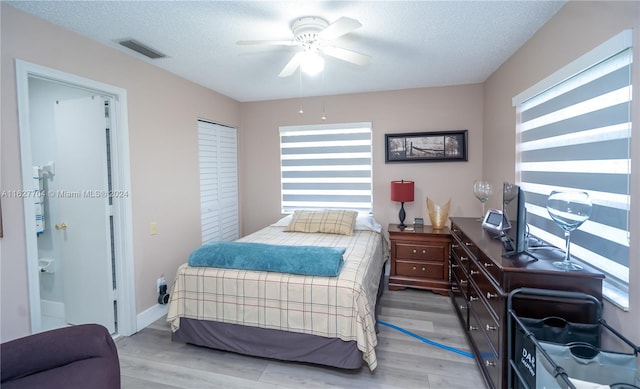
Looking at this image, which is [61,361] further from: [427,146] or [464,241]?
[427,146]

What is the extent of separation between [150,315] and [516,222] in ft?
10.5

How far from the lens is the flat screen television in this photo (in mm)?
1671

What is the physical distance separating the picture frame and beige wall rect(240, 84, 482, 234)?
0.07 metres

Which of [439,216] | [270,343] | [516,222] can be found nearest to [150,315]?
[270,343]

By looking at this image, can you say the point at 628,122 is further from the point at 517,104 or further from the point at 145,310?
the point at 145,310

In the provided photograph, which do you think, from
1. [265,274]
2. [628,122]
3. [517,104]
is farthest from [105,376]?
[517,104]

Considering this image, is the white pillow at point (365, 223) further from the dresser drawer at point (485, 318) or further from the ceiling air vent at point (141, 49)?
the ceiling air vent at point (141, 49)

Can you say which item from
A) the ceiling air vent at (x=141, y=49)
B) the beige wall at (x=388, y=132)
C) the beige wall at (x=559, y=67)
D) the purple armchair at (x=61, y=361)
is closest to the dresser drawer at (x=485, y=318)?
the beige wall at (x=559, y=67)

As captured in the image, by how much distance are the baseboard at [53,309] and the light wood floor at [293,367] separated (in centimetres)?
97

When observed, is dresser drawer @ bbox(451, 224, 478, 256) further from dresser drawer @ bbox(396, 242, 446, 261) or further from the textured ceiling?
the textured ceiling

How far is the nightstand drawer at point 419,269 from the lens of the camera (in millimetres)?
3334

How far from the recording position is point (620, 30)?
142 cm

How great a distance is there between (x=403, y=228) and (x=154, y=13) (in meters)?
3.14

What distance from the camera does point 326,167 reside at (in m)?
4.10
